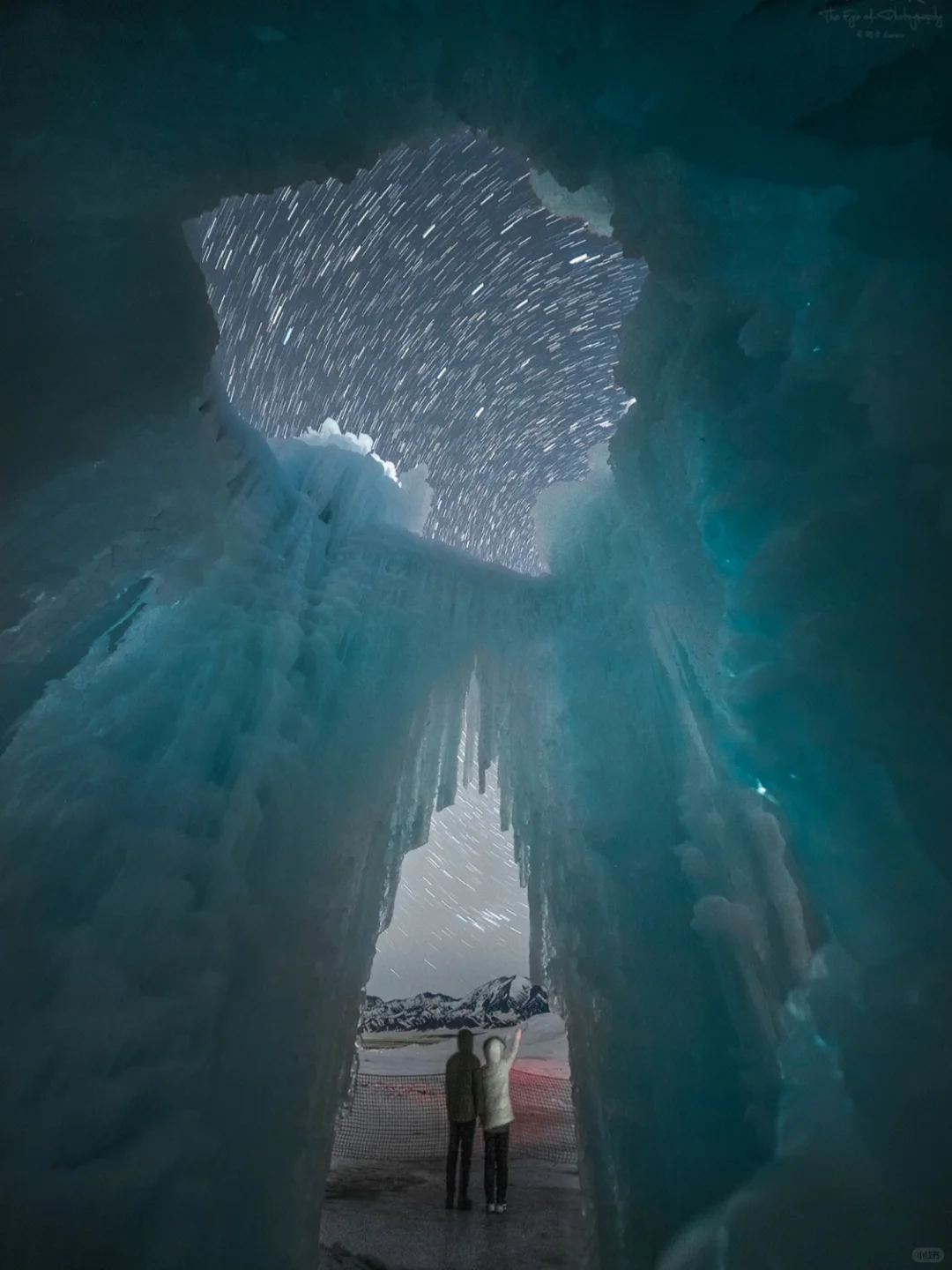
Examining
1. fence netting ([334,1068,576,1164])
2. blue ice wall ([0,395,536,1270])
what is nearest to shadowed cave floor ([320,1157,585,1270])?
fence netting ([334,1068,576,1164])

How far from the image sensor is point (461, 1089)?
576cm

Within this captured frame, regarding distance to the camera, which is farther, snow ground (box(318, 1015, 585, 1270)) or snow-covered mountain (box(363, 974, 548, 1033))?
snow-covered mountain (box(363, 974, 548, 1033))

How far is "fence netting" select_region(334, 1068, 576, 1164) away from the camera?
8.03 metres

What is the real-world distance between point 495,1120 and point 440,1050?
942cm

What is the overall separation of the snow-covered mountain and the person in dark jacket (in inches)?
434

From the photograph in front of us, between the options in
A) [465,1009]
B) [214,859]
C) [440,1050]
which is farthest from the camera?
[465,1009]

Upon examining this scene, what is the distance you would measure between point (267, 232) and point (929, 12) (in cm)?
503

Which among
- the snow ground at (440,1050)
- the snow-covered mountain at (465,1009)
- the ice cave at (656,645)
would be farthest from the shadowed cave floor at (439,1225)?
the snow-covered mountain at (465,1009)

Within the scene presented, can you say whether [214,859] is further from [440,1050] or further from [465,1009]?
[465,1009]

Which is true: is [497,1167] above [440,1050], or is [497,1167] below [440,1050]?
below

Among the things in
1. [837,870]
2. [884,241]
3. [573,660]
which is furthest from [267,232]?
[837,870]

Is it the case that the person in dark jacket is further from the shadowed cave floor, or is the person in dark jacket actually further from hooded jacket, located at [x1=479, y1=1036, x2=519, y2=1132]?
the shadowed cave floor

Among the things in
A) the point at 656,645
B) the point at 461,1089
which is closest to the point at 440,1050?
the point at 461,1089

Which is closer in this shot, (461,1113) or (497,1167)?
(497,1167)
